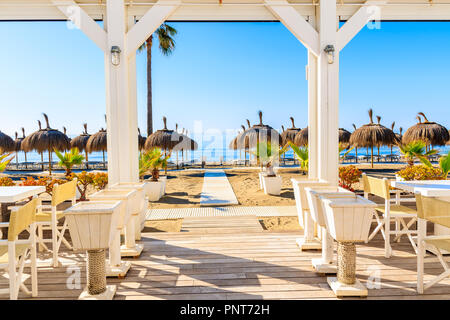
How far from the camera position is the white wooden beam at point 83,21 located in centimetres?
299

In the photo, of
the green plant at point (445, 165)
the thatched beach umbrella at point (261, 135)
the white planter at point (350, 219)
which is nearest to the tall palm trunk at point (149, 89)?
the thatched beach umbrella at point (261, 135)

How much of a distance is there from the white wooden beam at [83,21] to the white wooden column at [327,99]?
2.48 m

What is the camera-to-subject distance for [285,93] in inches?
1184

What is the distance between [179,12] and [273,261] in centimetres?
314

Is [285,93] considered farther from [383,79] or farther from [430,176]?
[430,176]

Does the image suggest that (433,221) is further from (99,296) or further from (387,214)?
(99,296)

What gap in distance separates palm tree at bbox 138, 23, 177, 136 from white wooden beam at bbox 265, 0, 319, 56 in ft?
29.6

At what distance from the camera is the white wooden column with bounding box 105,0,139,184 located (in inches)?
120

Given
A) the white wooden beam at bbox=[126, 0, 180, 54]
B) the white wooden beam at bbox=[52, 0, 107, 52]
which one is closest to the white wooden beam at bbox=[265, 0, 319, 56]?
the white wooden beam at bbox=[126, 0, 180, 54]

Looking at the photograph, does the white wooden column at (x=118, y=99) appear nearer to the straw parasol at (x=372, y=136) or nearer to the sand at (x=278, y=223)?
the sand at (x=278, y=223)

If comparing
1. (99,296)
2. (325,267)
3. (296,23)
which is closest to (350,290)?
(325,267)

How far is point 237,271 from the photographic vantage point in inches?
97.3
